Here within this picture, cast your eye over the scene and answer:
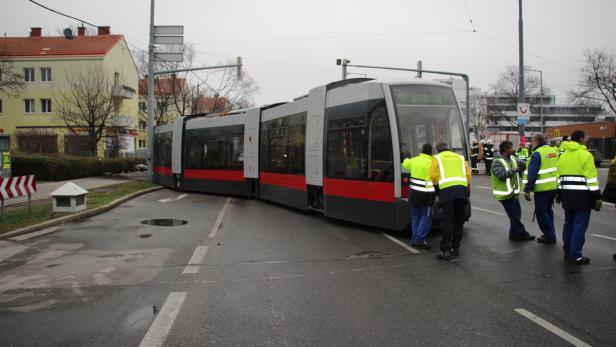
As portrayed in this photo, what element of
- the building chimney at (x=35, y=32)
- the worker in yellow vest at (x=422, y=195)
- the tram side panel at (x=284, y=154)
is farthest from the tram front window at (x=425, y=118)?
the building chimney at (x=35, y=32)

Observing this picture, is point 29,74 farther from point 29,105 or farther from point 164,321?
point 164,321

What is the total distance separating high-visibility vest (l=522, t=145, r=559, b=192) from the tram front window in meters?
1.72

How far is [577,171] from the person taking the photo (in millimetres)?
7012

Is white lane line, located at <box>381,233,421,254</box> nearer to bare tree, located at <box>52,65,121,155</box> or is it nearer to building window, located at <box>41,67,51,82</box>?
bare tree, located at <box>52,65,121,155</box>

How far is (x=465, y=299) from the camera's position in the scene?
535 cm

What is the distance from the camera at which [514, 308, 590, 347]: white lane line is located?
4105 mm

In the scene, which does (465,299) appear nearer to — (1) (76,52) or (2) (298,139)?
(2) (298,139)

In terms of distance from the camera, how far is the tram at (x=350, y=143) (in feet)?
30.2

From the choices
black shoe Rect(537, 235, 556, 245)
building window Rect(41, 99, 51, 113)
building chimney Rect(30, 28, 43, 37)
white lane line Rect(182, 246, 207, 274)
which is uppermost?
building chimney Rect(30, 28, 43, 37)

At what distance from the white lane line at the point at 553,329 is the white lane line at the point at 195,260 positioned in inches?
164

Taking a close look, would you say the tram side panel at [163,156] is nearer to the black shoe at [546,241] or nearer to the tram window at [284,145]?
the tram window at [284,145]

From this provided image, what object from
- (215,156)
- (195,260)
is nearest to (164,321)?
(195,260)

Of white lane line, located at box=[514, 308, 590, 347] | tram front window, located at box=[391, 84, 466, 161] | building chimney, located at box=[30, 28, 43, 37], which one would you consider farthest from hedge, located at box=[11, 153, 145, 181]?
building chimney, located at box=[30, 28, 43, 37]

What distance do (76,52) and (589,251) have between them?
170 feet
